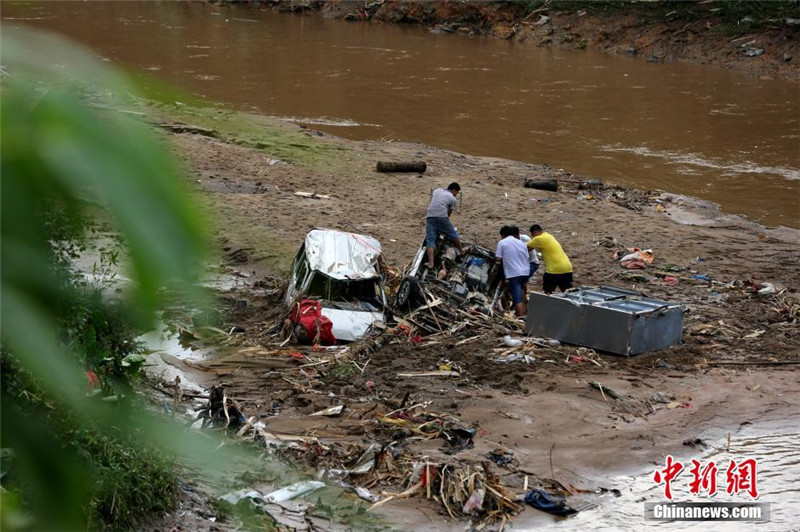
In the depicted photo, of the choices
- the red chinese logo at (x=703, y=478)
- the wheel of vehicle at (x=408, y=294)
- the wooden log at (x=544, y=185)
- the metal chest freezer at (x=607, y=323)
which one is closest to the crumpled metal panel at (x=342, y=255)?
the wheel of vehicle at (x=408, y=294)

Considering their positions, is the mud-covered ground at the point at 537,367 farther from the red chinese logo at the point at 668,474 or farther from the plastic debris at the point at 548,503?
the plastic debris at the point at 548,503

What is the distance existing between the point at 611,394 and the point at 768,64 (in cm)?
2742

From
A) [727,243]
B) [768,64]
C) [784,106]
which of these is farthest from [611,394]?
[768,64]

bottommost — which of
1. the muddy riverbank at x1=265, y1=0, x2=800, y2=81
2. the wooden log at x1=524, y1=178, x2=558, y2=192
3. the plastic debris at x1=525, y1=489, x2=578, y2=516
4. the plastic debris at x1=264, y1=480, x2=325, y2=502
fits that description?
the wooden log at x1=524, y1=178, x2=558, y2=192

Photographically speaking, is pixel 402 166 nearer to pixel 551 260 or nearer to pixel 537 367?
pixel 551 260

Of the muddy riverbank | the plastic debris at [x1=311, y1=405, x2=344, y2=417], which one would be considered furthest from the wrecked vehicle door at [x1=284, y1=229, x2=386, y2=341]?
the muddy riverbank

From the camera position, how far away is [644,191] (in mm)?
21141

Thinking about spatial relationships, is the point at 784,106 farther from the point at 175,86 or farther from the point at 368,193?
the point at 175,86

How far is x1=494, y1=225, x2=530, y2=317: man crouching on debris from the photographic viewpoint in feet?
42.7

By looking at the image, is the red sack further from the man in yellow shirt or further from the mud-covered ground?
the man in yellow shirt

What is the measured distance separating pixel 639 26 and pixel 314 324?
3087 cm

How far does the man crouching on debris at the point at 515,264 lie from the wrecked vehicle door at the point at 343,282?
1.54 meters

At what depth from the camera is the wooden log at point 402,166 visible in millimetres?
20906

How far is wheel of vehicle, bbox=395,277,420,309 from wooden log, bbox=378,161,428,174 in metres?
8.46
